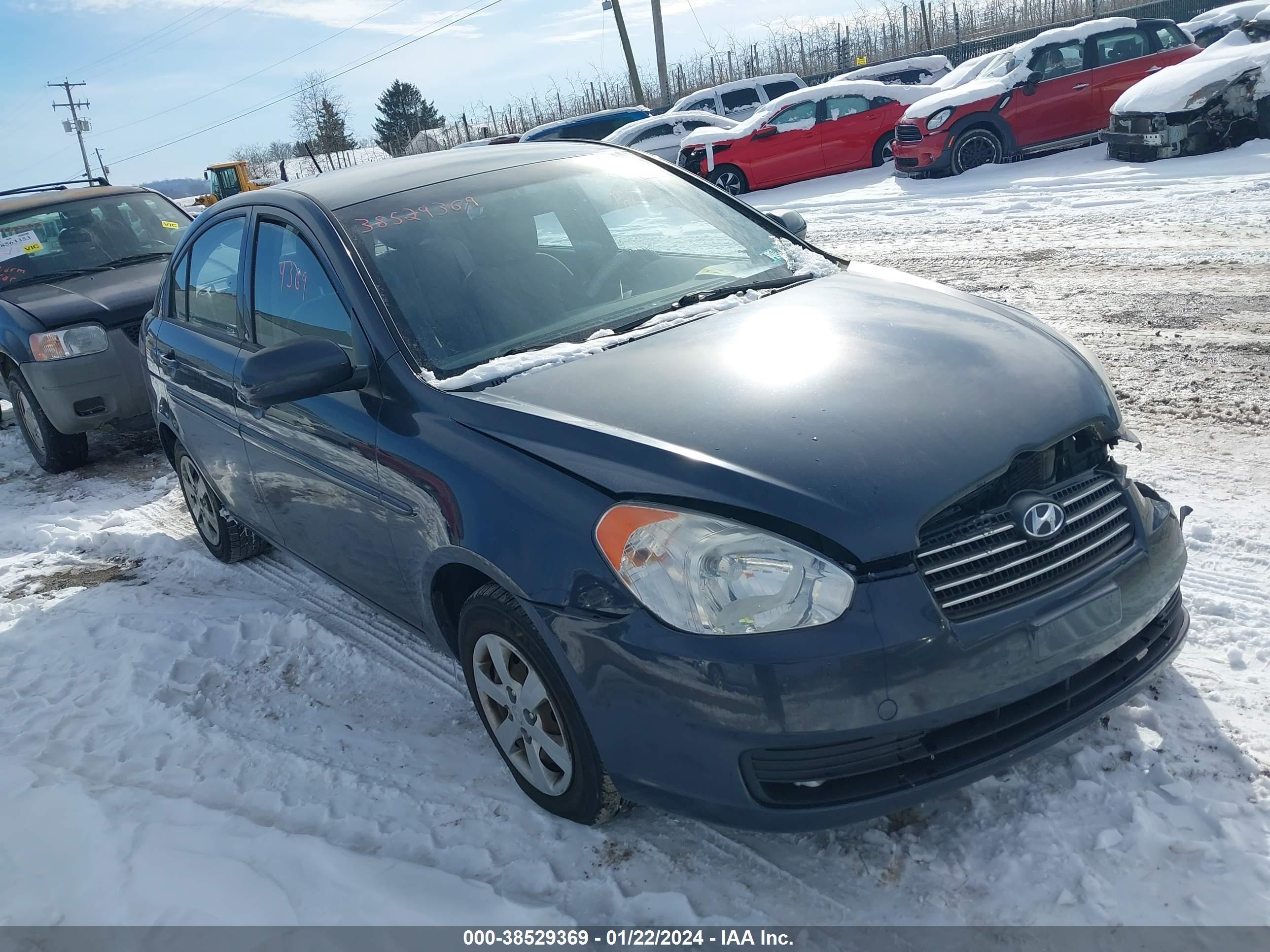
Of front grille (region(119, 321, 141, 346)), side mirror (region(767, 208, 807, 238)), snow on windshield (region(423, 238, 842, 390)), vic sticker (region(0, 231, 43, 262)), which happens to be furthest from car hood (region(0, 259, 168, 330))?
snow on windshield (region(423, 238, 842, 390))

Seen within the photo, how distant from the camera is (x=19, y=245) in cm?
768

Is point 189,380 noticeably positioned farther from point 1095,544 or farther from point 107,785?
point 1095,544

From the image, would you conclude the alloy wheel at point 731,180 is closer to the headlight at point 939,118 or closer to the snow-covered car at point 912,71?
the headlight at point 939,118

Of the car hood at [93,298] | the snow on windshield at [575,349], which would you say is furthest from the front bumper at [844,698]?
the car hood at [93,298]

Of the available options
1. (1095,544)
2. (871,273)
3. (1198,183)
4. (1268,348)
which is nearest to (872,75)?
(1198,183)

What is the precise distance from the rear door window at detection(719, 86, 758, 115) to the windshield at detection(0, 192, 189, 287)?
16.2 m

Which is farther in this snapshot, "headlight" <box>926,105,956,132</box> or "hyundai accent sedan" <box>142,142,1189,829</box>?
"headlight" <box>926,105,956,132</box>

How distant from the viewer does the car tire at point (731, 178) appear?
16172mm

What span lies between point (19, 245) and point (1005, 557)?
7991 millimetres

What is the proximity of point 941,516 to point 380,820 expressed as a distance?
184 cm

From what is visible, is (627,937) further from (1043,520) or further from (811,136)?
(811,136)

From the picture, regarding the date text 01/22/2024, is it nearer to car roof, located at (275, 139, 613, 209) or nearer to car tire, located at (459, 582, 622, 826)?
car tire, located at (459, 582, 622, 826)

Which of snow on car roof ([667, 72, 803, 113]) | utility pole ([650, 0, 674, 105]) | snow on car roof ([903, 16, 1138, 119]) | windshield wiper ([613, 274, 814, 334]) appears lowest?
windshield wiper ([613, 274, 814, 334])

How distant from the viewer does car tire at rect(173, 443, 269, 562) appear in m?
5.07
